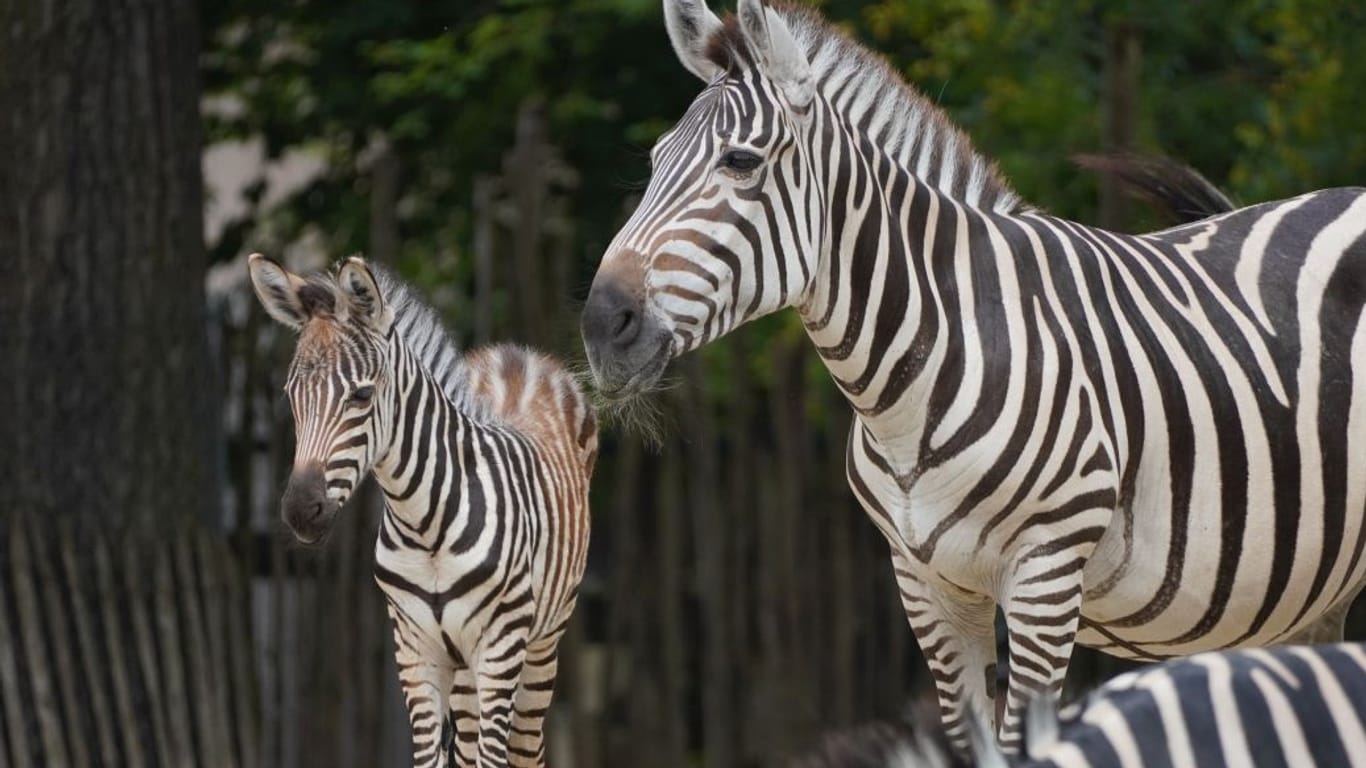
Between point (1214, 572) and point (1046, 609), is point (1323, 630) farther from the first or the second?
point (1046, 609)

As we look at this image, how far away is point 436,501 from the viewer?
420 cm

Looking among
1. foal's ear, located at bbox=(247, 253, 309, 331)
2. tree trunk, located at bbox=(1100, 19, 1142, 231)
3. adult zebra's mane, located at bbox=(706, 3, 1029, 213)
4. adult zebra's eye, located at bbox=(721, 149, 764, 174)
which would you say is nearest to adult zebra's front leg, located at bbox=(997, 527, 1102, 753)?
adult zebra's mane, located at bbox=(706, 3, 1029, 213)

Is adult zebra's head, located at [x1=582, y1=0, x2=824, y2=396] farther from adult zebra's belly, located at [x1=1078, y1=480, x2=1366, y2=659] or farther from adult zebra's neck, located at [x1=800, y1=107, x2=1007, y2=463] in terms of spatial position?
adult zebra's belly, located at [x1=1078, y1=480, x2=1366, y2=659]

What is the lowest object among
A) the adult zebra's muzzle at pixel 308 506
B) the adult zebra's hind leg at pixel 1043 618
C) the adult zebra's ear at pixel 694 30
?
the adult zebra's hind leg at pixel 1043 618

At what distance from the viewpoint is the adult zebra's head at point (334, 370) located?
3857 mm

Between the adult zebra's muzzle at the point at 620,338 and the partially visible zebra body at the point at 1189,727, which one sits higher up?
the adult zebra's muzzle at the point at 620,338

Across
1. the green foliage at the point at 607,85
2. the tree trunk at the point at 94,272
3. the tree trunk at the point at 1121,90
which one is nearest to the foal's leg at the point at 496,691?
the tree trunk at the point at 94,272

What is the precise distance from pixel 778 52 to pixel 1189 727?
176 centimetres

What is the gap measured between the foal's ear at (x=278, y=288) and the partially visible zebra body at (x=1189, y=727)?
6.00 ft

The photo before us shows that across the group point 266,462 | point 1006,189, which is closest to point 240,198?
point 266,462

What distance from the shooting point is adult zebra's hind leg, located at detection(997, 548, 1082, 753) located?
3.86 m

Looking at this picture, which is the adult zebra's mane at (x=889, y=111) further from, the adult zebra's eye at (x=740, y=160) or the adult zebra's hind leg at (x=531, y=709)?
the adult zebra's hind leg at (x=531, y=709)

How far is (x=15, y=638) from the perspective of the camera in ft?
22.5

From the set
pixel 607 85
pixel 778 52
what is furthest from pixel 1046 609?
pixel 607 85
